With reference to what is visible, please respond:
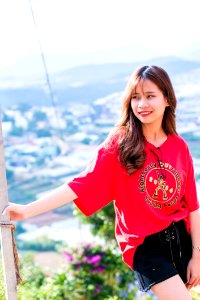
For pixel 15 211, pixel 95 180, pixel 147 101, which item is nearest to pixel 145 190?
pixel 95 180

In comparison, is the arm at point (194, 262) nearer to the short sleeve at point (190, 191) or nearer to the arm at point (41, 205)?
the short sleeve at point (190, 191)

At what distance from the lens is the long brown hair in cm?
179

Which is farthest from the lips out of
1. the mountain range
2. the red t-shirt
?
the mountain range

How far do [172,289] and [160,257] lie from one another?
0.38ft

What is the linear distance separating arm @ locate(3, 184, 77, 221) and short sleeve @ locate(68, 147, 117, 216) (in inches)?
1.3

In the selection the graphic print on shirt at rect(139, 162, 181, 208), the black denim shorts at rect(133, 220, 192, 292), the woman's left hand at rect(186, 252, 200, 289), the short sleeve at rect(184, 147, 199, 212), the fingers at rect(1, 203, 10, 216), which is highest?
the fingers at rect(1, 203, 10, 216)

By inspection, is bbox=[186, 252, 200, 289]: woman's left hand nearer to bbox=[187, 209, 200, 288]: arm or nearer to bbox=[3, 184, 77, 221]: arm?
bbox=[187, 209, 200, 288]: arm

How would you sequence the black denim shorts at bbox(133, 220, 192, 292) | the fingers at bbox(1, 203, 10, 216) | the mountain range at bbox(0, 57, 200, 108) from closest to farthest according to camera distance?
1. the fingers at bbox(1, 203, 10, 216)
2. the black denim shorts at bbox(133, 220, 192, 292)
3. the mountain range at bbox(0, 57, 200, 108)

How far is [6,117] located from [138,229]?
22.0 ft

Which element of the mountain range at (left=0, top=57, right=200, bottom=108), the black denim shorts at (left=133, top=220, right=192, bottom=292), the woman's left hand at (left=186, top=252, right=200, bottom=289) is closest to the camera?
the black denim shorts at (left=133, top=220, right=192, bottom=292)

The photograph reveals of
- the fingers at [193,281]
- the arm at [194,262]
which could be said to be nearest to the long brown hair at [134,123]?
the arm at [194,262]

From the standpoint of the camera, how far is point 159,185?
5.97 ft

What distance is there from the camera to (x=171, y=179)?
1.84 meters

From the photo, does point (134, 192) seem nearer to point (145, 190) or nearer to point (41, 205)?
point (145, 190)
